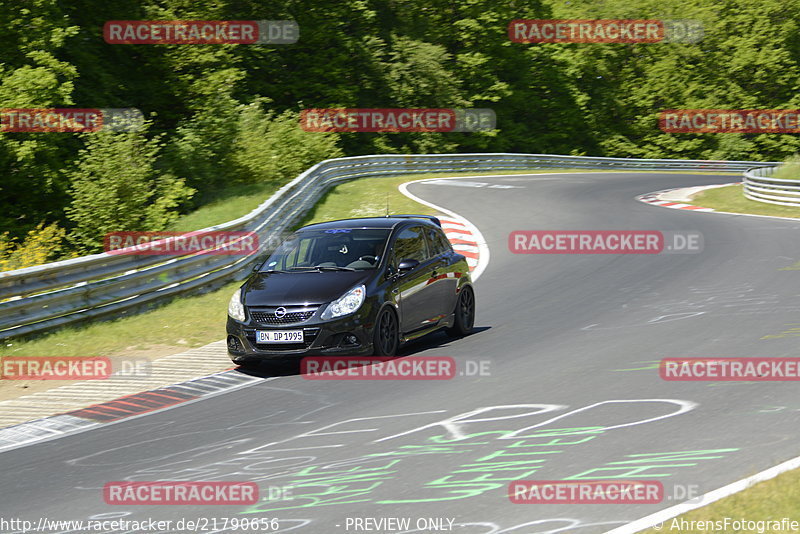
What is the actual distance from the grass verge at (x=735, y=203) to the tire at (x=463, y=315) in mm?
15348

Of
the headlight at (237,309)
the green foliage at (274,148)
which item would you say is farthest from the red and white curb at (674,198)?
the headlight at (237,309)

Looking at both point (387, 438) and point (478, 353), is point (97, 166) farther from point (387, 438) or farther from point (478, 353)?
point (387, 438)

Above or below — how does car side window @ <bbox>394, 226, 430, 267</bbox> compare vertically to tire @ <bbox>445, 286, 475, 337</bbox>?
above

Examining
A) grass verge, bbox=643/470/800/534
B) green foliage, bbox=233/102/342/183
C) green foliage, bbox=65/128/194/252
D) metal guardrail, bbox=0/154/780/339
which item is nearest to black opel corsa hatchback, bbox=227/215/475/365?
metal guardrail, bbox=0/154/780/339

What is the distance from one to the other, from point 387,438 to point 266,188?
20591mm

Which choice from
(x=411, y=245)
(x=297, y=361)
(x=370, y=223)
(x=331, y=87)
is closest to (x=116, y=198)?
(x=370, y=223)

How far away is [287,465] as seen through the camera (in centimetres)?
727

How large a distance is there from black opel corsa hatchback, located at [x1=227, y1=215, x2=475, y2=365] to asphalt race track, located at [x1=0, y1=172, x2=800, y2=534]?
49 cm

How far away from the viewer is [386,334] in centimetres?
1112

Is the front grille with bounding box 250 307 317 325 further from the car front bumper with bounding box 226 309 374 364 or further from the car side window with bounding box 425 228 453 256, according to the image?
the car side window with bounding box 425 228 453 256

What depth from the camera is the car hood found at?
35.2 feet

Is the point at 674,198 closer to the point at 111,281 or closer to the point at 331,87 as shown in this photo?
the point at 111,281

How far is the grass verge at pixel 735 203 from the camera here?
1038 inches

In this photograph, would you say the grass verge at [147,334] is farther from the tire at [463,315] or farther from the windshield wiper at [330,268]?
the tire at [463,315]
